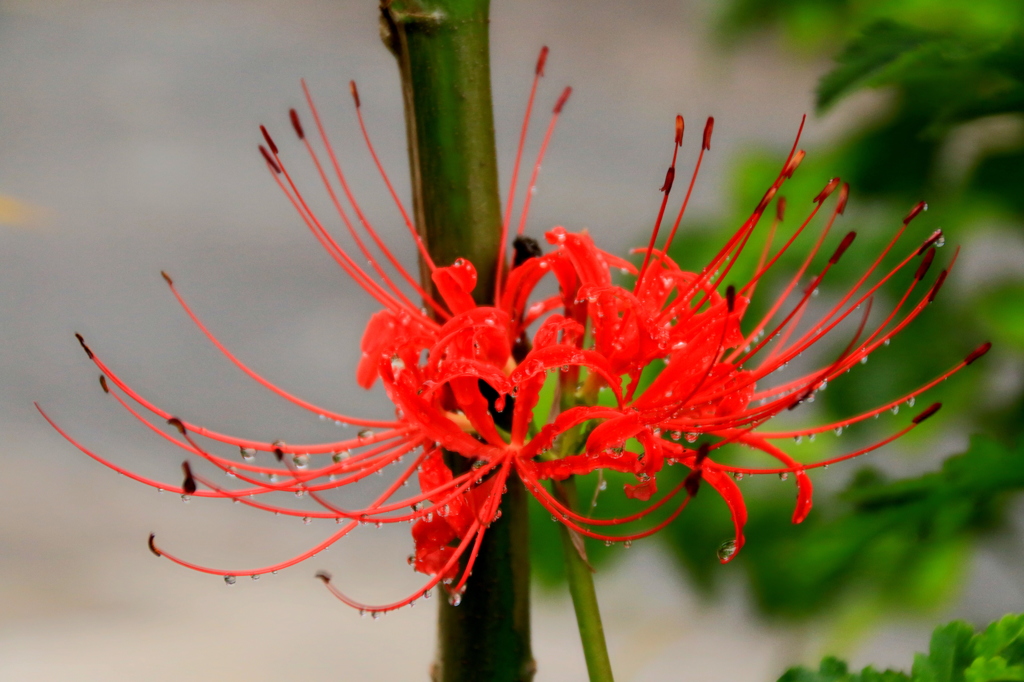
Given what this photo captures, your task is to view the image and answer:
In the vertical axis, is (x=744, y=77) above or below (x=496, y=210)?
above

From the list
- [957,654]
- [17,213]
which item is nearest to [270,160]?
[957,654]

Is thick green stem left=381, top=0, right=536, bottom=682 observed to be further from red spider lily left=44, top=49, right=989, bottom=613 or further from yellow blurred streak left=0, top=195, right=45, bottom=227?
yellow blurred streak left=0, top=195, right=45, bottom=227

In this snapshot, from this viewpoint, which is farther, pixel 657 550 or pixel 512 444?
pixel 657 550

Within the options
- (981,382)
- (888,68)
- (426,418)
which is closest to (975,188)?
(981,382)

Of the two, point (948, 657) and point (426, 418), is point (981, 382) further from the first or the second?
point (426, 418)

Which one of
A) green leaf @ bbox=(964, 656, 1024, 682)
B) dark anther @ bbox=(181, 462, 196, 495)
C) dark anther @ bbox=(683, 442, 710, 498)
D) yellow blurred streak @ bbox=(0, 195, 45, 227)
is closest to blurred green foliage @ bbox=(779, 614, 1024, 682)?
green leaf @ bbox=(964, 656, 1024, 682)

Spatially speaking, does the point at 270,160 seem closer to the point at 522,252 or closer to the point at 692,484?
the point at 522,252

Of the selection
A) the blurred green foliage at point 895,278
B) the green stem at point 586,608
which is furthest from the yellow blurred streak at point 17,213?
the green stem at point 586,608
